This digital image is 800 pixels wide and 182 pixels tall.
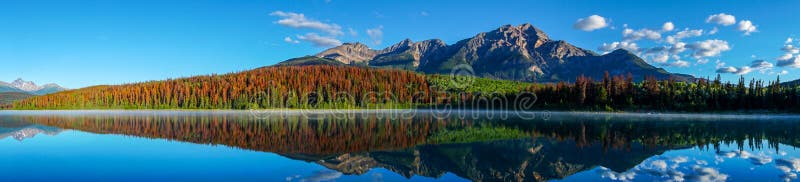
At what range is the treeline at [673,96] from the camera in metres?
92.4

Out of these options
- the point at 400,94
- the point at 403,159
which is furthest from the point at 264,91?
the point at 403,159

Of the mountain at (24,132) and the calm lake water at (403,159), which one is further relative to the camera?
the mountain at (24,132)

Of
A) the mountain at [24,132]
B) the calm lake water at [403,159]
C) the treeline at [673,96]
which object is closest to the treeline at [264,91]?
the treeline at [673,96]

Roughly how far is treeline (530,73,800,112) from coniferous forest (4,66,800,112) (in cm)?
16

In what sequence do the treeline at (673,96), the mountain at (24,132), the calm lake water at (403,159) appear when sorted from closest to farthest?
the calm lake water at (403,159), the mountain at (24,132), the treeline at (673,96)

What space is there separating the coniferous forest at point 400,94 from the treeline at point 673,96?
0.54 feet

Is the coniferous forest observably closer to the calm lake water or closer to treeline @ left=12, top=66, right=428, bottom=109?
treeline @ left=12, top=66, right=428, bottom=109

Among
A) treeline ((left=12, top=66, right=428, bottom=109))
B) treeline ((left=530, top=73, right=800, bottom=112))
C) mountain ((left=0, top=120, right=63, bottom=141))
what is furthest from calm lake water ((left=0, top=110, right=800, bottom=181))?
treeline ((left=12, top=66, right=428, bottom=109))

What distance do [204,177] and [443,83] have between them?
505 ft

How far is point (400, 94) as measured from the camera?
5969 inches

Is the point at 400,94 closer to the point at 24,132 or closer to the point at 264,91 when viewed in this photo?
the point at 264,91

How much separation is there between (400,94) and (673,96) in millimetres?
77285

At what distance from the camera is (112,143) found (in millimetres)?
33188

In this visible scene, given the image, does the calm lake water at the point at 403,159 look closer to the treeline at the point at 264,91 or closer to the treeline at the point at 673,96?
the treeline at the point at 673,96
